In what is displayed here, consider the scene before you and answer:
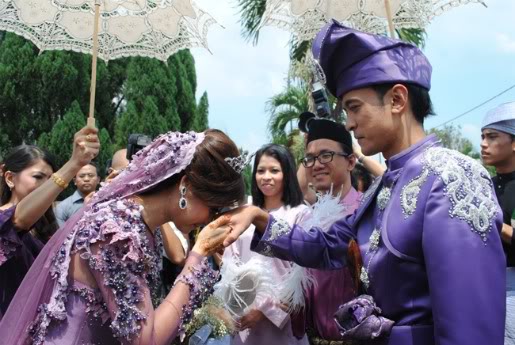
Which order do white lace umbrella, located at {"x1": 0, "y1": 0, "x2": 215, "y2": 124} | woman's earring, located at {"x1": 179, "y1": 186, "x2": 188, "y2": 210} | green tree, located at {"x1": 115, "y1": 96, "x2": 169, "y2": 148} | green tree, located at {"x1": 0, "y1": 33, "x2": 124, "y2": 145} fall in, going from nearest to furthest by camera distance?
woman's earring, located at {"x1": 179, "y1": 186, "x2": 188, "y2": 210} < white lace umbrella, located at {"x1": 0, "y1": 0, "x2": 215, "y2": 124} < green tree, located at {"x1": 0, "y1": 33, "x2": 124, "y2": 145} < green tree, located at {"x1": 115, "y1": 96, "x2": 169, "y2": 148}

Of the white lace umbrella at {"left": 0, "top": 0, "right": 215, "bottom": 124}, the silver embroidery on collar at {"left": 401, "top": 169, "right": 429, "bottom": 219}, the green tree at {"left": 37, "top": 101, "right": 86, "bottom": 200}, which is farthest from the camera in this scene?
the green tree at {"left": 37, "top": 101, "right": 86, "bottom": 200}

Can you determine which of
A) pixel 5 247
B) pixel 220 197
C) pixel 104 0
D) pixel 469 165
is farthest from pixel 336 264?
pixel 104 0

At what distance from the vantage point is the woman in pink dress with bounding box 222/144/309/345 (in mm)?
3346

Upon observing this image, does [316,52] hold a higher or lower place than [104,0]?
lower

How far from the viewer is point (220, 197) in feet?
7.51

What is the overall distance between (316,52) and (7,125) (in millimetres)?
14693

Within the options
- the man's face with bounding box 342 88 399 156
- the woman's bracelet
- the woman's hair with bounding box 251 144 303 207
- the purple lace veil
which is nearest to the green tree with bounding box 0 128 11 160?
the woman's hair with bounding box 251 144 303 207

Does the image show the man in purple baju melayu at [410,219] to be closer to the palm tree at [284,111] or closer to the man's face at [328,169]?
the man's face at [328,169]

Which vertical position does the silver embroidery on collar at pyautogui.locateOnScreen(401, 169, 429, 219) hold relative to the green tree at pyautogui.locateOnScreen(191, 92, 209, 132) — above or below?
below

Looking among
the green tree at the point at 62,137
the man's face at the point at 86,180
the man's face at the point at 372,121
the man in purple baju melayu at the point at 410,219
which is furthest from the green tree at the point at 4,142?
the man's face at the point at 372,121

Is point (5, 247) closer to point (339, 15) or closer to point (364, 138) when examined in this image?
point (364, 138)

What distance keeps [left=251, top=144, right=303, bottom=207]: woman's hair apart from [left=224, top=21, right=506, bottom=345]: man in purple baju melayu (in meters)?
1.44

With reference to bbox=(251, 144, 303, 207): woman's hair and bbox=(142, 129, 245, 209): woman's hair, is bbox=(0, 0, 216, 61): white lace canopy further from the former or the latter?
bbox=(142, 129, 245, 209): woman's hair

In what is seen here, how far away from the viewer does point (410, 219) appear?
1925 mm
